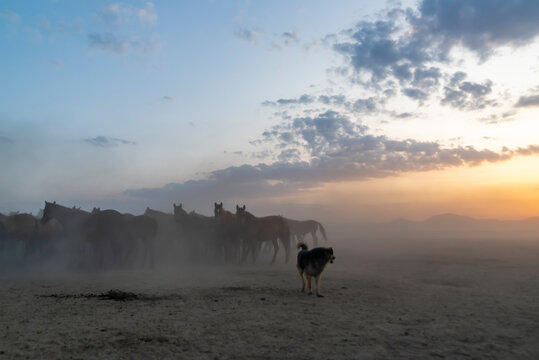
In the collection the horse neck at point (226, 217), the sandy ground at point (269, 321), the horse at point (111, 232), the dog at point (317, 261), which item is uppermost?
the horse neck at point (226, 217)

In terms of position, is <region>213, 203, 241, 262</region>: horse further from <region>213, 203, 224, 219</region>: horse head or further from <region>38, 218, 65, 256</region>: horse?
<region>38, 218, 65, 256</region>: horse

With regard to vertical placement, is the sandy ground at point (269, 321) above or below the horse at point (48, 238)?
below

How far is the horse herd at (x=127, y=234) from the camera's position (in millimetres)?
18375

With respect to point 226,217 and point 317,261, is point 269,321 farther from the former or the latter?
point 226,217

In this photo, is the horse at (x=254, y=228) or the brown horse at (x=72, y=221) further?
the horse at (x=254, y=228)

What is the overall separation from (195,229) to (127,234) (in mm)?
4931

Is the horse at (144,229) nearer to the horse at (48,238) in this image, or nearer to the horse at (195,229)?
the horse at (195,229)

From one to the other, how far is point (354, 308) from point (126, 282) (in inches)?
335

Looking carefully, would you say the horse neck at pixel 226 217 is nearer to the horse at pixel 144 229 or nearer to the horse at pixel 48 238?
the horse at pixel 144 229

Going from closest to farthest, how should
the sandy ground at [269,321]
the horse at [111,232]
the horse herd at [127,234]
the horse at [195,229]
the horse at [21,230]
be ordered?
the sandy ground at [269,321] → the horse at [111,232] → the horse herd at [127,234] → the horse at [21,230] → the horse at [195,229]

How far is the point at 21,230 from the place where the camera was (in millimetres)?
19297

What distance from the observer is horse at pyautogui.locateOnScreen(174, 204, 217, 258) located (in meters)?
22.5

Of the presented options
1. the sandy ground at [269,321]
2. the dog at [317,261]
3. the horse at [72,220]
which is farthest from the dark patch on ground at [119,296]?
the horse at [72,220]

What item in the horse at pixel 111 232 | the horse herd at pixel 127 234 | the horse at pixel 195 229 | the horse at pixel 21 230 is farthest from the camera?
the horse at pixel 195 229
